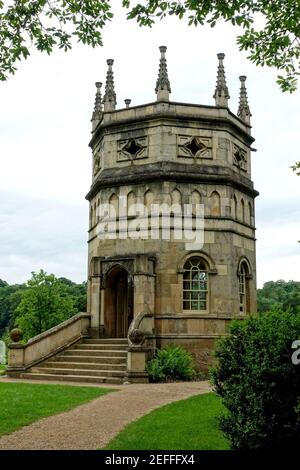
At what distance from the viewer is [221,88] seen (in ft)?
62.3

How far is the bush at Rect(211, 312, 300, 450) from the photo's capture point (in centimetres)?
629

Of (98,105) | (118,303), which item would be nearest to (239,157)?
(98,105)

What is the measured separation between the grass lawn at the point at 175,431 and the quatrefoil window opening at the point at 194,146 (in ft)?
33.7

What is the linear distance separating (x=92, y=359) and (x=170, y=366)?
2568mm

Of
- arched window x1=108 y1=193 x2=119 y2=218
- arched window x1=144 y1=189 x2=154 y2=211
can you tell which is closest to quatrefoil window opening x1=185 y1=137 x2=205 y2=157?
arched window x1=144 y1=189 x2=154 y2=211

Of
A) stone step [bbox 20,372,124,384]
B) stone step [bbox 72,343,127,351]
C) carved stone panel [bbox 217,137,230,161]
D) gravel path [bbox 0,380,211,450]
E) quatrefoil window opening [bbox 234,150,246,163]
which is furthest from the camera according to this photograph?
quatrefoil window opening [bbox 234,150,246,163]

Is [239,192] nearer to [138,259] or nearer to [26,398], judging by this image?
[138,259]

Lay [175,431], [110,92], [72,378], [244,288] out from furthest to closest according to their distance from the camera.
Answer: [110,92] < [244,288] < [72,378] < [175,431]

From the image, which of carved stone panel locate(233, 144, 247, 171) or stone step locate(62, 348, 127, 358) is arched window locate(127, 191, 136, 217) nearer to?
carved stone panel locate(233, 144, 247, 171)

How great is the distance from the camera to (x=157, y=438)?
725cm

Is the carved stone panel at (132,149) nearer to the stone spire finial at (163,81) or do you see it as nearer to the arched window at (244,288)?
the stone spire finial at (163,81)

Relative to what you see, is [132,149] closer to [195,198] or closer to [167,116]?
[167,116]

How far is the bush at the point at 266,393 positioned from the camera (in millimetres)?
6289

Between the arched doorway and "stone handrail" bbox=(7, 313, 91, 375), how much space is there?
78cm
